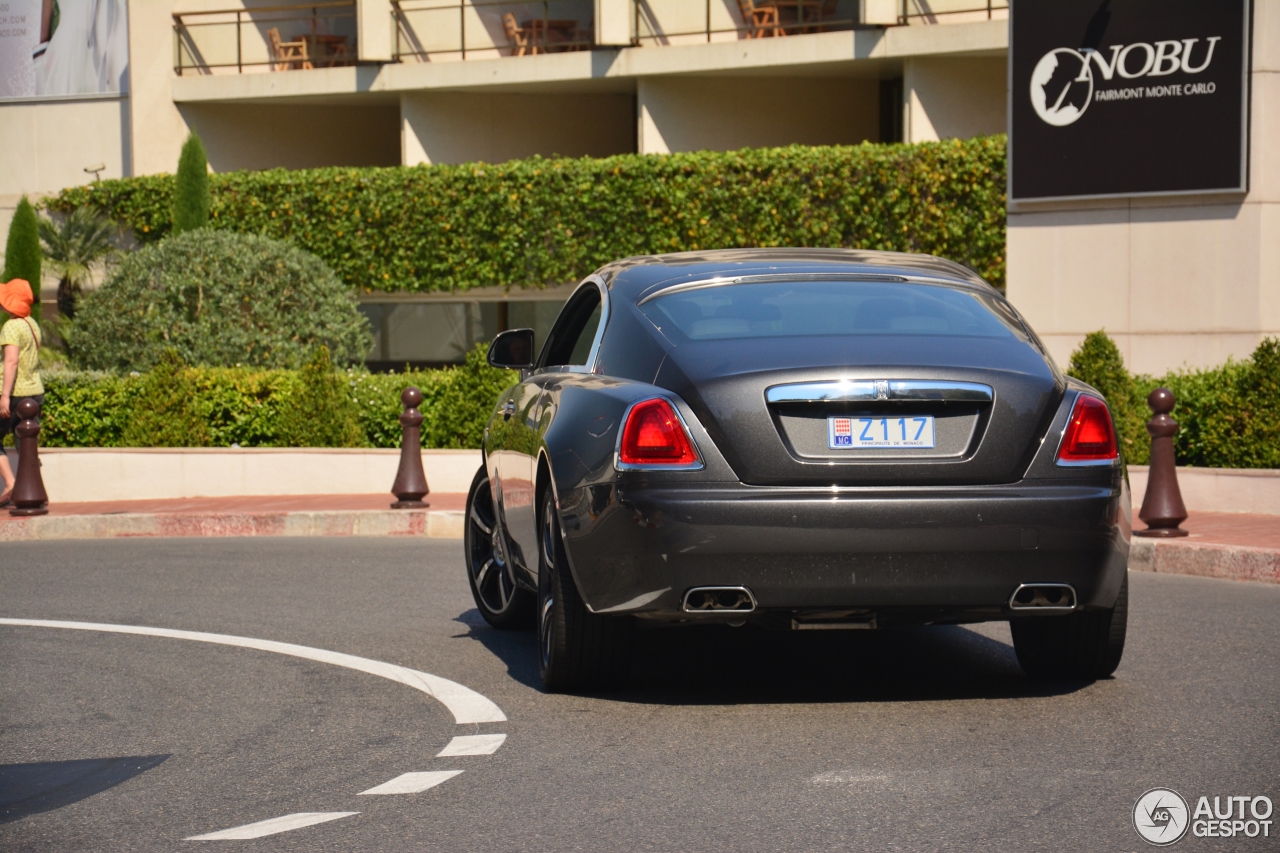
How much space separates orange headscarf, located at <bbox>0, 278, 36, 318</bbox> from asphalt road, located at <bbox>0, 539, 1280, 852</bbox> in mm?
5713

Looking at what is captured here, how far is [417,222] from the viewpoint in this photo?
28469 millimetres

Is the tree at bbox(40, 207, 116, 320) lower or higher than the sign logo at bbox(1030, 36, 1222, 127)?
lower

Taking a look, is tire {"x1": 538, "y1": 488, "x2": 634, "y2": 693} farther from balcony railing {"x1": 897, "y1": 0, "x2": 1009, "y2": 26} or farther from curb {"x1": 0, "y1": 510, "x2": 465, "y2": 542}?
balcony railing {"x1": 897, "y1": 0, "x2": 1009, "y2": 26}

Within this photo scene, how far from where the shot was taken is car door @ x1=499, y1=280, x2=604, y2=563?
6.48 meters

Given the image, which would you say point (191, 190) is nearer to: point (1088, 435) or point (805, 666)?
point (805, 666)

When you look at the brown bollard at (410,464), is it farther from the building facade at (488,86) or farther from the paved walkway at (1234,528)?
the building facade at (488,86)

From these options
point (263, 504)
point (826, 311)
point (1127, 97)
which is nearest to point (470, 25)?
point (1127, 97)

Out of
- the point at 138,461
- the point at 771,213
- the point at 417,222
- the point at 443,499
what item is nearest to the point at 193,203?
the point at 417,222

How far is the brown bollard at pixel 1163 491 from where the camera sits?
10.8 m

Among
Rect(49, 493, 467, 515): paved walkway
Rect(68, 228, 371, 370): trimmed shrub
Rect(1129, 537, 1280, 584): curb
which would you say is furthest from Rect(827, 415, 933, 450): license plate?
Rect(68, 228, 371, 370): trimmed shrub

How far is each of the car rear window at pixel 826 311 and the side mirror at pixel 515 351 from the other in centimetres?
166

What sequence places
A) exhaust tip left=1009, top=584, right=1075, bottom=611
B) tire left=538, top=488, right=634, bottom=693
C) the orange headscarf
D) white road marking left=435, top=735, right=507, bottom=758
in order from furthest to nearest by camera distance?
the orange headscarf
tire left=538, top=488, right=634, bottom=693
exhaust tip left=1009, top=584, right=1075, bottom=611
white road marking left=435, top=735, right=507, bottom=758

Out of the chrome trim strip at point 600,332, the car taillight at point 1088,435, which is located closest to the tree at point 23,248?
the chrome trim strip at point 600,332

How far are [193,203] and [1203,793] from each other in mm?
26662
